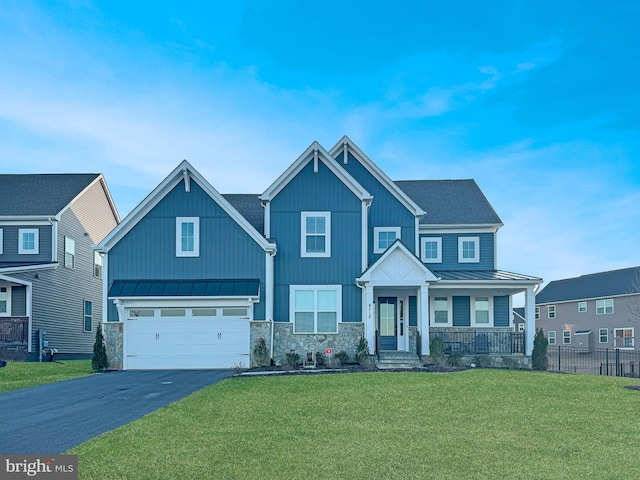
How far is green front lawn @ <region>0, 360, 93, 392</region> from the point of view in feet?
62.2

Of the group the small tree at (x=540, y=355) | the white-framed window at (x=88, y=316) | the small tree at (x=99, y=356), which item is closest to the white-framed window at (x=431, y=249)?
the small tree at (x=540, y=355)

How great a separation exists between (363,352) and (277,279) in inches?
171

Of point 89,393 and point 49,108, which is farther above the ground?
point 49,108

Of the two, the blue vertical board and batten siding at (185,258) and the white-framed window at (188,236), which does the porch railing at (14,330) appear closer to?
the blue vertical board and batten siding at (185,258)

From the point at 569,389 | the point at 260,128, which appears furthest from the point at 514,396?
the point at 260,128

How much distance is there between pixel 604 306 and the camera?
155 ft

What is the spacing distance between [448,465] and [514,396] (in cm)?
673

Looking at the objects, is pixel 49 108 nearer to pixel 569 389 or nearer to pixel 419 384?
pixel 419 384

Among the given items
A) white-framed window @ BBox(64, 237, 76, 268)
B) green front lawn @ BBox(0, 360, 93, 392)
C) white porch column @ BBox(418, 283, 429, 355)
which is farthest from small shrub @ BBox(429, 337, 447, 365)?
white-framed window @ BBox(64, 237, 76, 268)

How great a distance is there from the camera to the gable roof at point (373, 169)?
85.6ft

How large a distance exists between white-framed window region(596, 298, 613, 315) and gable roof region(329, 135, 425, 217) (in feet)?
90.6

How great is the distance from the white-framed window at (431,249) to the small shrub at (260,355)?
8838 mm

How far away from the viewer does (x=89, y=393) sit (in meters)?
16.2

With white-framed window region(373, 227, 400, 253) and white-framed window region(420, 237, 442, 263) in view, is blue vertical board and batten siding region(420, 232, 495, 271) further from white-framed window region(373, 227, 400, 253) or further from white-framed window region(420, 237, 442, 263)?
white-framed window region(373, 227, 400, 253)
